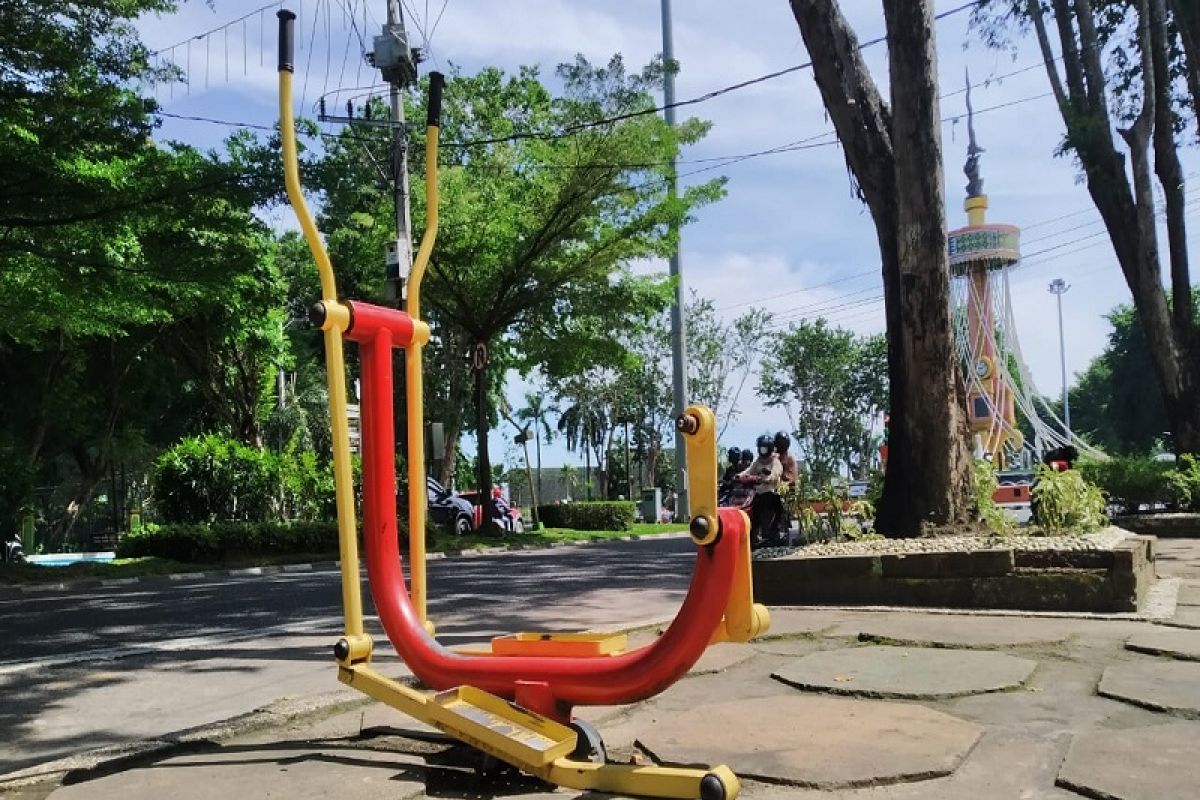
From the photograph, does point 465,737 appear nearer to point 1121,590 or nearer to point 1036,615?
point 1036,615

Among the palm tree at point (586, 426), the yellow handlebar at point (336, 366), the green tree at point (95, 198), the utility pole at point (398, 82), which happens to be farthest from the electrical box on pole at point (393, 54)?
the palm tree at point (586, 426)

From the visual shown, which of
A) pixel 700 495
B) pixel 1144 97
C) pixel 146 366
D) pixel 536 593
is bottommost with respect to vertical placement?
pixel 536 593

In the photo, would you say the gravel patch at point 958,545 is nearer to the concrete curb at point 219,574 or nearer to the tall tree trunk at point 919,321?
the tall tree trunk at point 919,321

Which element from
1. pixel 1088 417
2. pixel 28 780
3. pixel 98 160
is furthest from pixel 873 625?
pixel 1088 417

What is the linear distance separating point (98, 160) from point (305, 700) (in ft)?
30.7

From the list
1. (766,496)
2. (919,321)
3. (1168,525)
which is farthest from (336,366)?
(1168,525)

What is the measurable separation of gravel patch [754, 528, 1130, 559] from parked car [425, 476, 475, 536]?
15168 millimetres

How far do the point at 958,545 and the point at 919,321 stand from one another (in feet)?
6.04

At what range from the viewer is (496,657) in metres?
3.34

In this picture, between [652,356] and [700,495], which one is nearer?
[700,495]

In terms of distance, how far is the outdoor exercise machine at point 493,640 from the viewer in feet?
8.84

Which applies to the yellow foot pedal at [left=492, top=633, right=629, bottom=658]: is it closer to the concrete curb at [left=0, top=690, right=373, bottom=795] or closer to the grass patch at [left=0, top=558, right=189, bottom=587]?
the concrete curb at [left=0, top=690, right=373, bottom=795]

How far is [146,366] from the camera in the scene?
83.9 feet

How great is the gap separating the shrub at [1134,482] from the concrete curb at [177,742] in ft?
44.0
